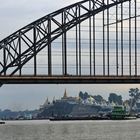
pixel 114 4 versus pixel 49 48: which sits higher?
pixel 114 4

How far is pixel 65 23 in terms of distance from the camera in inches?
4587

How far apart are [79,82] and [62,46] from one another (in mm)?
11055

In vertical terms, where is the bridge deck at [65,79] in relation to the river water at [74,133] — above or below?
above

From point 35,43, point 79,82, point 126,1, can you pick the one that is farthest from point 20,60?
point 126,1

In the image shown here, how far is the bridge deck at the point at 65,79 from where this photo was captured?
106 meters

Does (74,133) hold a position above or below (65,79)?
below

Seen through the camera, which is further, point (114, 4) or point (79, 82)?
point (114, 4)

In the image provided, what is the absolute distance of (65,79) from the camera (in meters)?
107

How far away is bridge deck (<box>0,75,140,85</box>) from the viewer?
348ft

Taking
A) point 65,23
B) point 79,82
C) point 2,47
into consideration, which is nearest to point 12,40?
point 2,47

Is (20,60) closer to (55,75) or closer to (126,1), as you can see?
(55,75)

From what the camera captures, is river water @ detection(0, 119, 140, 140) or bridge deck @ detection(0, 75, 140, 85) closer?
river water @ detection(0, 119, 140, 140)

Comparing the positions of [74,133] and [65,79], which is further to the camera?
[65,79]

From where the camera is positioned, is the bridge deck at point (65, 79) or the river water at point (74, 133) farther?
the bridge deck at point (65, 79)
